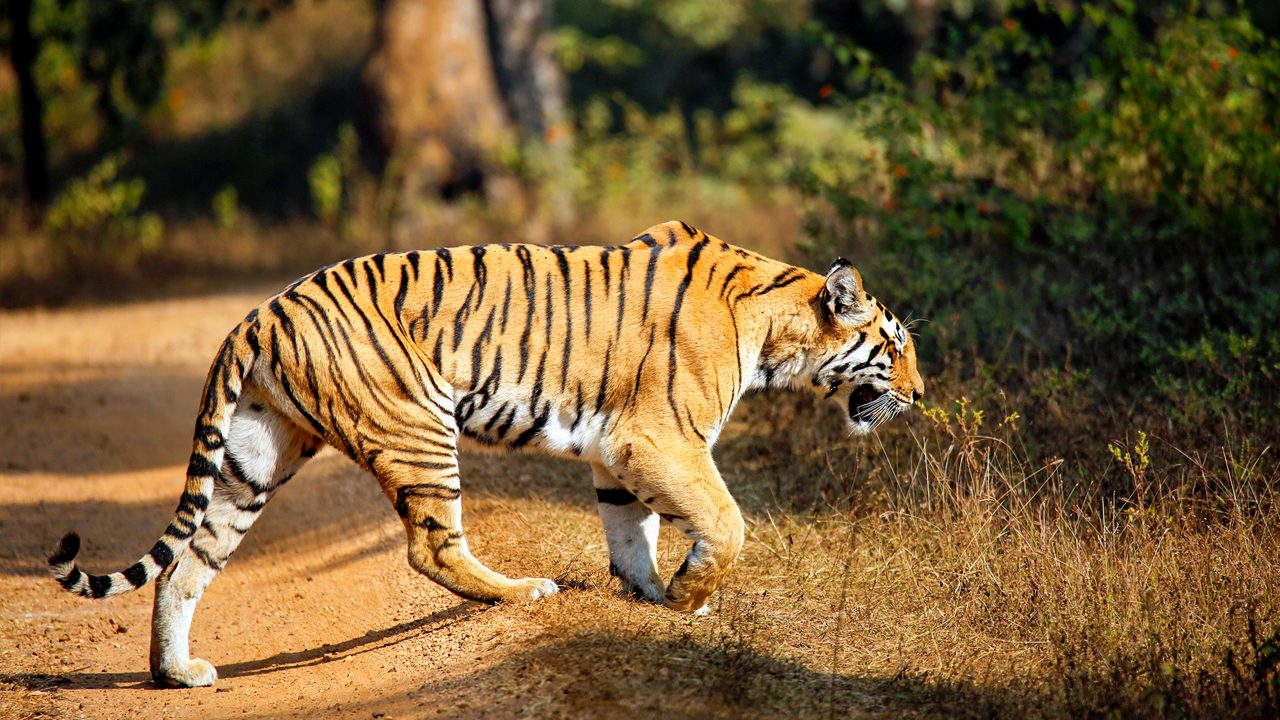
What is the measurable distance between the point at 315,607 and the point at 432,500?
1.36 metres

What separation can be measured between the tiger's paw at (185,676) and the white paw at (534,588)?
116 centimetres

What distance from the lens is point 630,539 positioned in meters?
5.00

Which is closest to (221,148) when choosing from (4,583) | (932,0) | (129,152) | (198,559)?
(129,152)

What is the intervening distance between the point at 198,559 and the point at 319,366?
892 mm

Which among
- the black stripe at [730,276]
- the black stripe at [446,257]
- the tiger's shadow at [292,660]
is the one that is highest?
the black stripe at [446,257]

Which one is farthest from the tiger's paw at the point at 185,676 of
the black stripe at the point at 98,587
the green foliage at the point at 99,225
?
the green foliage at the point at 99,225

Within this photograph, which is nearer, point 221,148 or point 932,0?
point 932,0

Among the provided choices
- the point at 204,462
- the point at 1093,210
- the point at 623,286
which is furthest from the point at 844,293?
the point at 1093,210

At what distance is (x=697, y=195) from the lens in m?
14.9

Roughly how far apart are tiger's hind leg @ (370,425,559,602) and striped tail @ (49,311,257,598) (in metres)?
0.55

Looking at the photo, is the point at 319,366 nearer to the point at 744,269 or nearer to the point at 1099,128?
the point at 744,269

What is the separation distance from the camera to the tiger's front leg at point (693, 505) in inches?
180

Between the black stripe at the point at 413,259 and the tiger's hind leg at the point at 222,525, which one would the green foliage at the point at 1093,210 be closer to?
the black stripe at the point at 413,259

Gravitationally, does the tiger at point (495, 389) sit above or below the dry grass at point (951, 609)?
above
